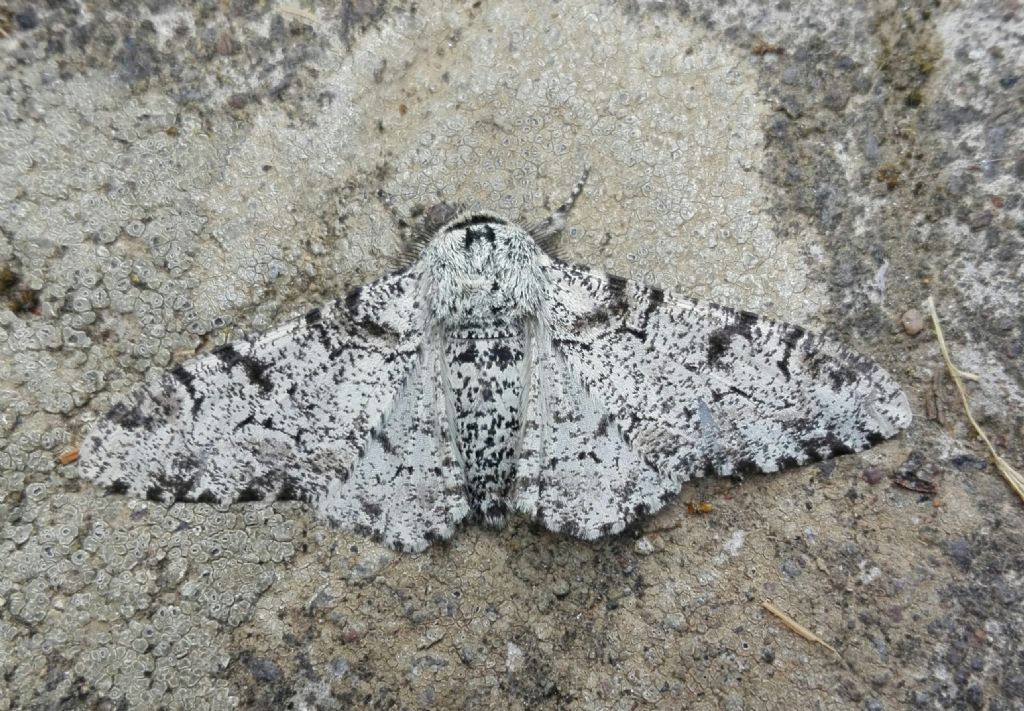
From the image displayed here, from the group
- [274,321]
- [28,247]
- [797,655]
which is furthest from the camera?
[274,321]

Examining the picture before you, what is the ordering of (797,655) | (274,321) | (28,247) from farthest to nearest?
1. (274,321)
2. (28,247)
3. (797,655)

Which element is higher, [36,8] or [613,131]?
[36,8]

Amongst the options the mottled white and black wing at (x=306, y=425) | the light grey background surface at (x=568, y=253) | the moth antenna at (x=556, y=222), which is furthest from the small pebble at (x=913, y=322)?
the mottled white and black wing at (x=306, y=425)

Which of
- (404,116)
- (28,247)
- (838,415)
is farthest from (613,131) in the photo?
(28,247)

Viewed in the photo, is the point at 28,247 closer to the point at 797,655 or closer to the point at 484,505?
the point at 484,505

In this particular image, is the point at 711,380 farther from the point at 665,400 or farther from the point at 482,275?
the point at 482,275

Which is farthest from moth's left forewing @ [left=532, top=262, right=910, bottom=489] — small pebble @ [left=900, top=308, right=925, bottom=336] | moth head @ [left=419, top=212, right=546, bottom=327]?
small pebble @ [left=900, top=308, right=925, bottom=336]

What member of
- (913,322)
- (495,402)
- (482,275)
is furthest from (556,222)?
(913,322)
